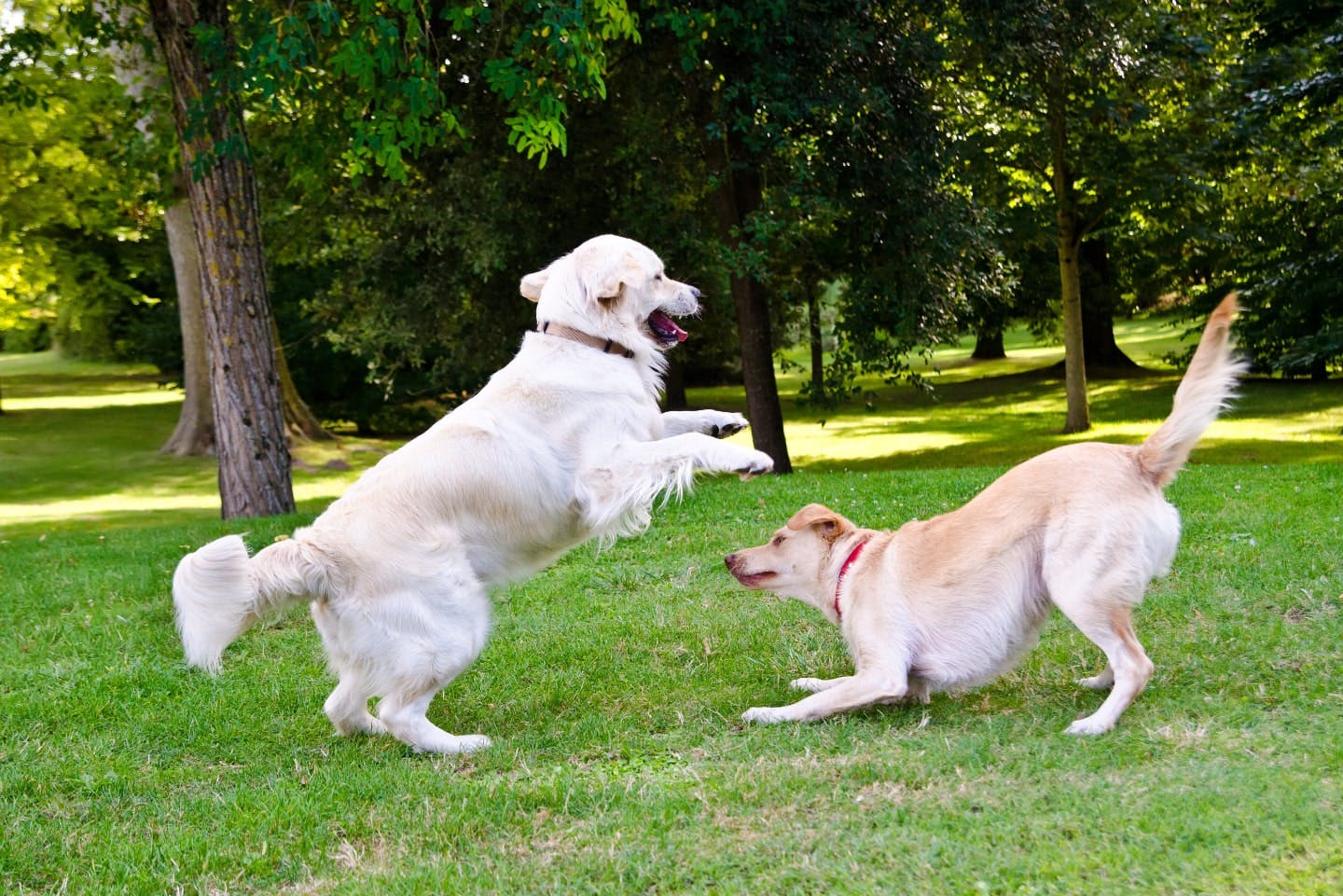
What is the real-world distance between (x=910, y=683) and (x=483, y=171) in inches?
543

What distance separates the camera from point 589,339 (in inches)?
224

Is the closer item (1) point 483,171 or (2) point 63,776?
(2) point 63,776

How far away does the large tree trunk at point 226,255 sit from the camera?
11711mm

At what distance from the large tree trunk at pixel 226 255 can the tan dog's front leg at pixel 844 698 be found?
842 cm

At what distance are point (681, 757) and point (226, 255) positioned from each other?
8.84 m

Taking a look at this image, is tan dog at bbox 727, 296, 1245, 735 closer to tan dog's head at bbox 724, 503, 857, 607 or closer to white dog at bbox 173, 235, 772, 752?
tan dog's head at bbox 724, 503, 857, 607

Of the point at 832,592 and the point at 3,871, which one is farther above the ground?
the point at 832,592

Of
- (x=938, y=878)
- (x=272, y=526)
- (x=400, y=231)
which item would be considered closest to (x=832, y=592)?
(x=938, y=878)

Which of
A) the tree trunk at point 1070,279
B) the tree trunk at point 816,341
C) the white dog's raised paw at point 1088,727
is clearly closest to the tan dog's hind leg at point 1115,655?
the white dog's raised paw at point 1088,727

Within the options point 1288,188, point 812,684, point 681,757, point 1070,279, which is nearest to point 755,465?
point 812,684

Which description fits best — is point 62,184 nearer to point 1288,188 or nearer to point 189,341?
point 189,341

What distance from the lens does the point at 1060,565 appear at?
4773 mm

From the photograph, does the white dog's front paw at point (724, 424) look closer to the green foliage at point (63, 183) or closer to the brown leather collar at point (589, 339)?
the brown leather collar at point (589, 339)

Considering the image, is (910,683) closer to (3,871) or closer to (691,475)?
(691,475)
